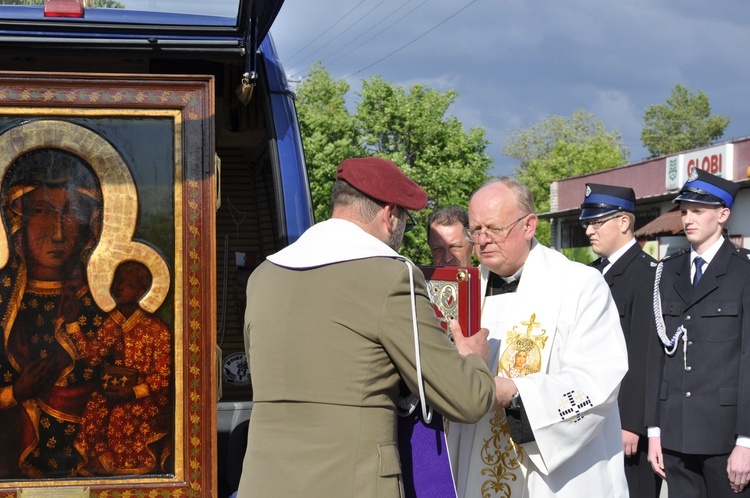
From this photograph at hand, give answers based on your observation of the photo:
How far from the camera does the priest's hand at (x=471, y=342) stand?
127 inches

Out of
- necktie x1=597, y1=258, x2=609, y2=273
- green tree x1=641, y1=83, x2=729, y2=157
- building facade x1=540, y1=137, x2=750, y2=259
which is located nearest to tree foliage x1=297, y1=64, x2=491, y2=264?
building facade x1=540, y1=137, x2=750, y2=259

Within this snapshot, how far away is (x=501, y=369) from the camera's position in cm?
371

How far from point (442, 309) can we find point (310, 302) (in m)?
0.69

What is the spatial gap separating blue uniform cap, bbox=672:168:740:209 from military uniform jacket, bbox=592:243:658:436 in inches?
21.1

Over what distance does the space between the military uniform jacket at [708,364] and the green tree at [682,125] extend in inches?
2969

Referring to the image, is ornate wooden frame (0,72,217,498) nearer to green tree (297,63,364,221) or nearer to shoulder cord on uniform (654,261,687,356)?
shoulder cord on uniform (654,261,687,356)

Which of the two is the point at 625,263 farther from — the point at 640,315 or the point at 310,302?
the point at 310,302

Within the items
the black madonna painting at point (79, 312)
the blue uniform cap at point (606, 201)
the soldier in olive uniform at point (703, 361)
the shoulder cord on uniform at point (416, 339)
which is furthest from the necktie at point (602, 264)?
the shoulder cord on uniform at point (416, 339)

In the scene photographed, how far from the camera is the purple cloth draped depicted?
3.05 metres

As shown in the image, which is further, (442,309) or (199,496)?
(199,496)

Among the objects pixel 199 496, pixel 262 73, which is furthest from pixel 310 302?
pixel 262 73

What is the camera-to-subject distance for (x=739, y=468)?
14.6ft

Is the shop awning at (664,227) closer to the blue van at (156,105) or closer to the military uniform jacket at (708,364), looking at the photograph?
the military uniform jacket at (708,364)

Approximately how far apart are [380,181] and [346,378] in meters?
0.60
